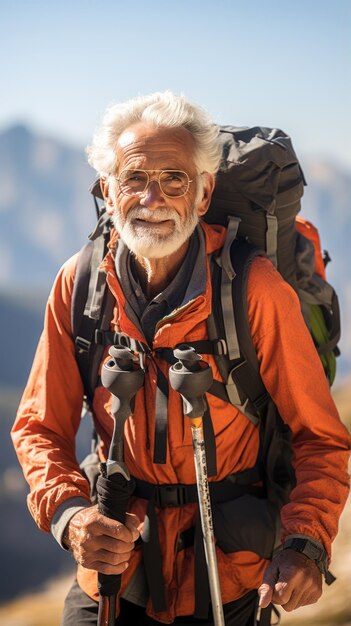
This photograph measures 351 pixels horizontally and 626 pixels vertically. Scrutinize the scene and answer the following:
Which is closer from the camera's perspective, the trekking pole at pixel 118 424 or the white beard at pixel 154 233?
the trekking pole at pixel 118 424

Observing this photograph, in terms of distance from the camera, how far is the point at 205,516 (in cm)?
267

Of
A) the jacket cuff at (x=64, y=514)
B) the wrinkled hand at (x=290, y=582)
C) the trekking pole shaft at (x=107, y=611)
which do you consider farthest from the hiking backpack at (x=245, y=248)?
the trekking pole shaft at (x=107, y=611)

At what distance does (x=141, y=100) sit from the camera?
10.3ft

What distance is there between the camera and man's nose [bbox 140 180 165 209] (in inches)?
115

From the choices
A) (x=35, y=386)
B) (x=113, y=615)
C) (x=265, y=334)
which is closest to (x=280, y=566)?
(x=113, y=615)

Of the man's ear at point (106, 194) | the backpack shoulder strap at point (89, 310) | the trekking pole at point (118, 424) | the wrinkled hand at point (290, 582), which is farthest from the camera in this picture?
the man's ear at point (106, 194)

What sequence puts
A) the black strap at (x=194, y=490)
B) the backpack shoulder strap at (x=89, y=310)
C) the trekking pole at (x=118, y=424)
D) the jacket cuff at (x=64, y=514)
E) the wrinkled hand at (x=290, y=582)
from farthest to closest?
1. the backpack shoulder strap at (x=89, y=310)
2. the black strap at (x=194, y=490)
3. the jacket cuff at (x=64, y=514)
4. the trekking pole at (x=118, y=424)
5. the wrinkled hand at (x=290, y=582)

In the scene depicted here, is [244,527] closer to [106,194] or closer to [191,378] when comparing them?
[191,378]

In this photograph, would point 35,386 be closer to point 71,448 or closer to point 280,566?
point 71,448

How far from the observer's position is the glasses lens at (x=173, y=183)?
2.95 m

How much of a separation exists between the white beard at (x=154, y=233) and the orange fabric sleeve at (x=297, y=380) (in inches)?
13.5

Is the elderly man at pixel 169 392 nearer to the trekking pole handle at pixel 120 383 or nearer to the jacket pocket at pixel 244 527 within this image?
the jacket pocket at pixel 244 527

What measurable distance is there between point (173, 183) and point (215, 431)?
1055mm

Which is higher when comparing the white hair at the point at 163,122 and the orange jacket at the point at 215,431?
the white hair at the point at 163,122
